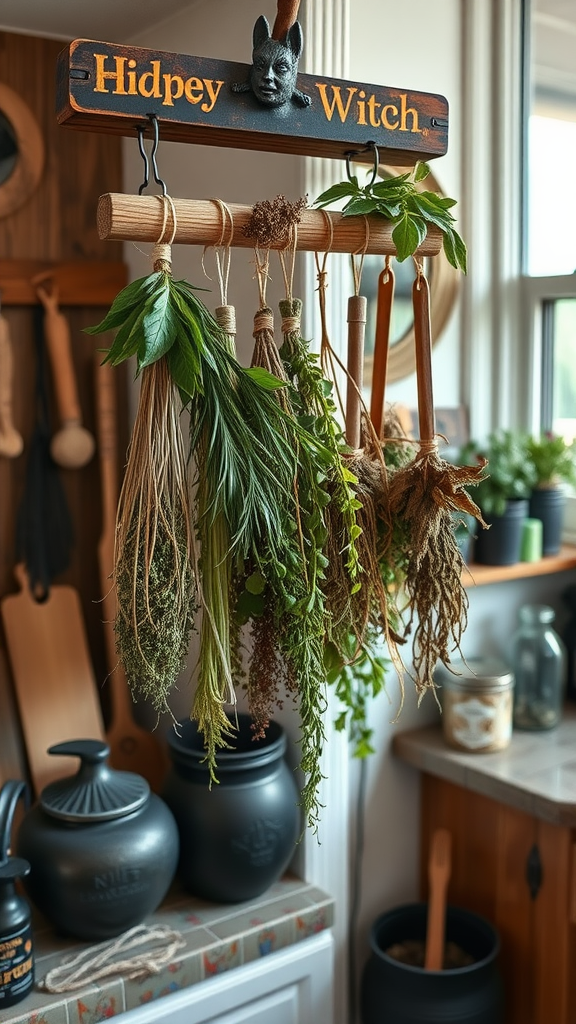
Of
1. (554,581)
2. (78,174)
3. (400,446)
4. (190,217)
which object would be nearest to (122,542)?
(190,217)

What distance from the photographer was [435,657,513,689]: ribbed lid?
185 cm

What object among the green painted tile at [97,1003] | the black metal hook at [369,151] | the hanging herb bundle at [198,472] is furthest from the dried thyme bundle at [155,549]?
the green painted tile at [97,1003]

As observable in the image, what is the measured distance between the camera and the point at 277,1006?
1608mm

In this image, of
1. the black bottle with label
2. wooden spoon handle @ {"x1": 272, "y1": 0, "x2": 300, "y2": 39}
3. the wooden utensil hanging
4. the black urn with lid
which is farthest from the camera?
the wooden utensil hanging

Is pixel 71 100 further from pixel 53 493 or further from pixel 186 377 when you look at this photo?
pixel 53 493

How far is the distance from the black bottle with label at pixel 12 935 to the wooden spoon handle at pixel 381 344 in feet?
2.57

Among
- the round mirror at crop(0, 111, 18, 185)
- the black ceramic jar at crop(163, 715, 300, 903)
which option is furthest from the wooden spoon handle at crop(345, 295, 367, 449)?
the round mirror at crop(0, 111, 18, 185)

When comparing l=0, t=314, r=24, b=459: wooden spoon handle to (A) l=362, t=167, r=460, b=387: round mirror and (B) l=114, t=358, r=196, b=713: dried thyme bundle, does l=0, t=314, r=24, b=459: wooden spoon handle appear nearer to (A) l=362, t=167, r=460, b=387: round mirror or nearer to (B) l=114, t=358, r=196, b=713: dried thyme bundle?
(A) l=362, t=167, r=460, b=387: round mirror

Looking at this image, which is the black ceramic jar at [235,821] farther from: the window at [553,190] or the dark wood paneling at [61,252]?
the window at [553,190]

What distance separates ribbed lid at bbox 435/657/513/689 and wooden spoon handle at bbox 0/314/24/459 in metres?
0.91

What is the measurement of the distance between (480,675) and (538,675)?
196mm

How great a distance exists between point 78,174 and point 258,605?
123cm

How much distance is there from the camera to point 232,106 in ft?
3.40

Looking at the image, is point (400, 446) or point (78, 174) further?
point (78, 174)
